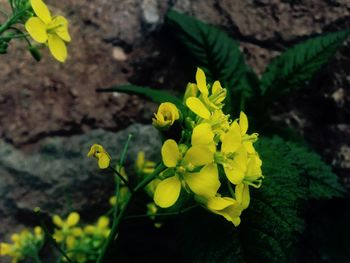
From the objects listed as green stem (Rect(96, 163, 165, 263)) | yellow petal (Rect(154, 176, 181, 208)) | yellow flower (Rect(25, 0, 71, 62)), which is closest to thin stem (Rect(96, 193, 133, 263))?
green stem (Rect(96, 163, 165, 263))

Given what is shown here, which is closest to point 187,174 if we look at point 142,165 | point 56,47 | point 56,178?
point 56,47

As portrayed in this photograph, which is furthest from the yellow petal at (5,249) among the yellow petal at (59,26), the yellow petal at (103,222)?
the yellow petal at (59,26)

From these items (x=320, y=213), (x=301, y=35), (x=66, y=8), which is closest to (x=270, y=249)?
(x=320, y=213)

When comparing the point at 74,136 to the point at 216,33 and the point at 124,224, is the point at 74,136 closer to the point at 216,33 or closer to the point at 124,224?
the point at 124,224

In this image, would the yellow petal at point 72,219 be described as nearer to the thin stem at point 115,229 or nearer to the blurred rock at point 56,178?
the blurred rock at point 56,178

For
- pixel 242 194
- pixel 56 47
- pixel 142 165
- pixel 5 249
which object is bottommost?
pixel 5 249

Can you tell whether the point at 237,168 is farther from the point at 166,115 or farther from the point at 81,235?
the point at 81,235
